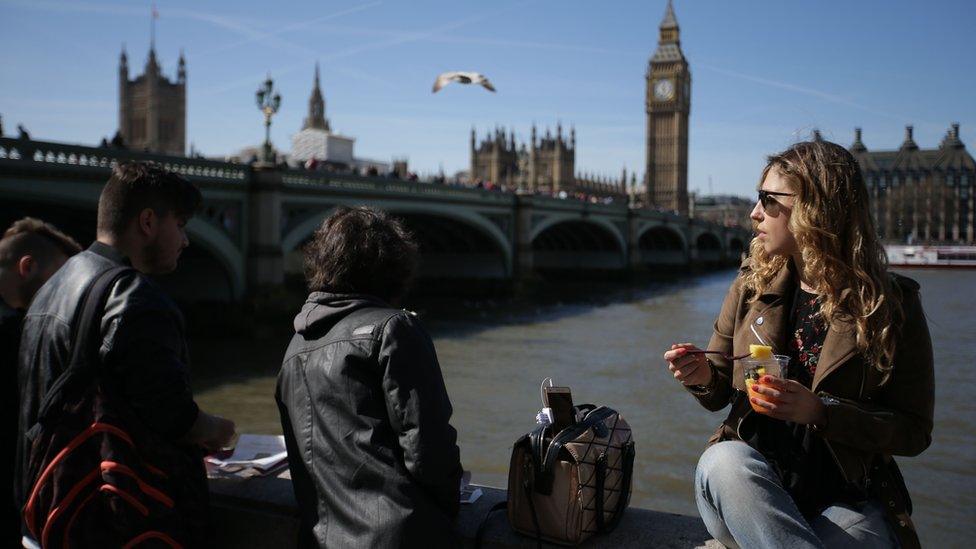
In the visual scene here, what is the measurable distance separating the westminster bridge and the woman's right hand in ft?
20.9

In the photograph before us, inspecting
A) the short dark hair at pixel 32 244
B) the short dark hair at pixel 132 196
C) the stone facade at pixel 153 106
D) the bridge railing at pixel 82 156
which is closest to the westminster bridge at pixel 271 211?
the bridge railing at pixel 82 156

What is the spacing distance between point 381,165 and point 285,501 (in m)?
35.5

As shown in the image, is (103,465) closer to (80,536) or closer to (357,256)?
(80,536)

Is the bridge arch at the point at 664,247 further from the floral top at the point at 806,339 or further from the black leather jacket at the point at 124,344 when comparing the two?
the black leather jacket at the point at 124,344

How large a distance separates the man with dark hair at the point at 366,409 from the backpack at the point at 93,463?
315 mm

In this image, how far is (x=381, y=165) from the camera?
3716 centimetres

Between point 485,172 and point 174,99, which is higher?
point 174,99

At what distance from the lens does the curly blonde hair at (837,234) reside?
1.83 meters

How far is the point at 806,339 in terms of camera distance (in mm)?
1931

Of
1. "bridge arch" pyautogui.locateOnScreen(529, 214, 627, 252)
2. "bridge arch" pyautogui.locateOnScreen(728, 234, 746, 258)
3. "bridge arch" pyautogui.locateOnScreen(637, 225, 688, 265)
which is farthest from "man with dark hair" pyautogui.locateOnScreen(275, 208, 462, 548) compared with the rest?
"bridge arch" pyautogui.locateOnScreen(728, 234, 746, 258)

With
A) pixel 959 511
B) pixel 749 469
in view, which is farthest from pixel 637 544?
pixel 959 511

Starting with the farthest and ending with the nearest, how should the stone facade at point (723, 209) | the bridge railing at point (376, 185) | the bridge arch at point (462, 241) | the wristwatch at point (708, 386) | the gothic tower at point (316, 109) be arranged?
the stone facade at point (723, 209), the gothic tower at point (316, 109), the bridge arch at point (462, 241), the bridge railing at point (376, 185), the wristwatch at point (708, 386)

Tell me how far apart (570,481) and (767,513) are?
1.43 feet

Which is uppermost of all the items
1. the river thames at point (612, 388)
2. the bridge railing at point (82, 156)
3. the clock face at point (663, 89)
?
the clock face at point (663, 89)
